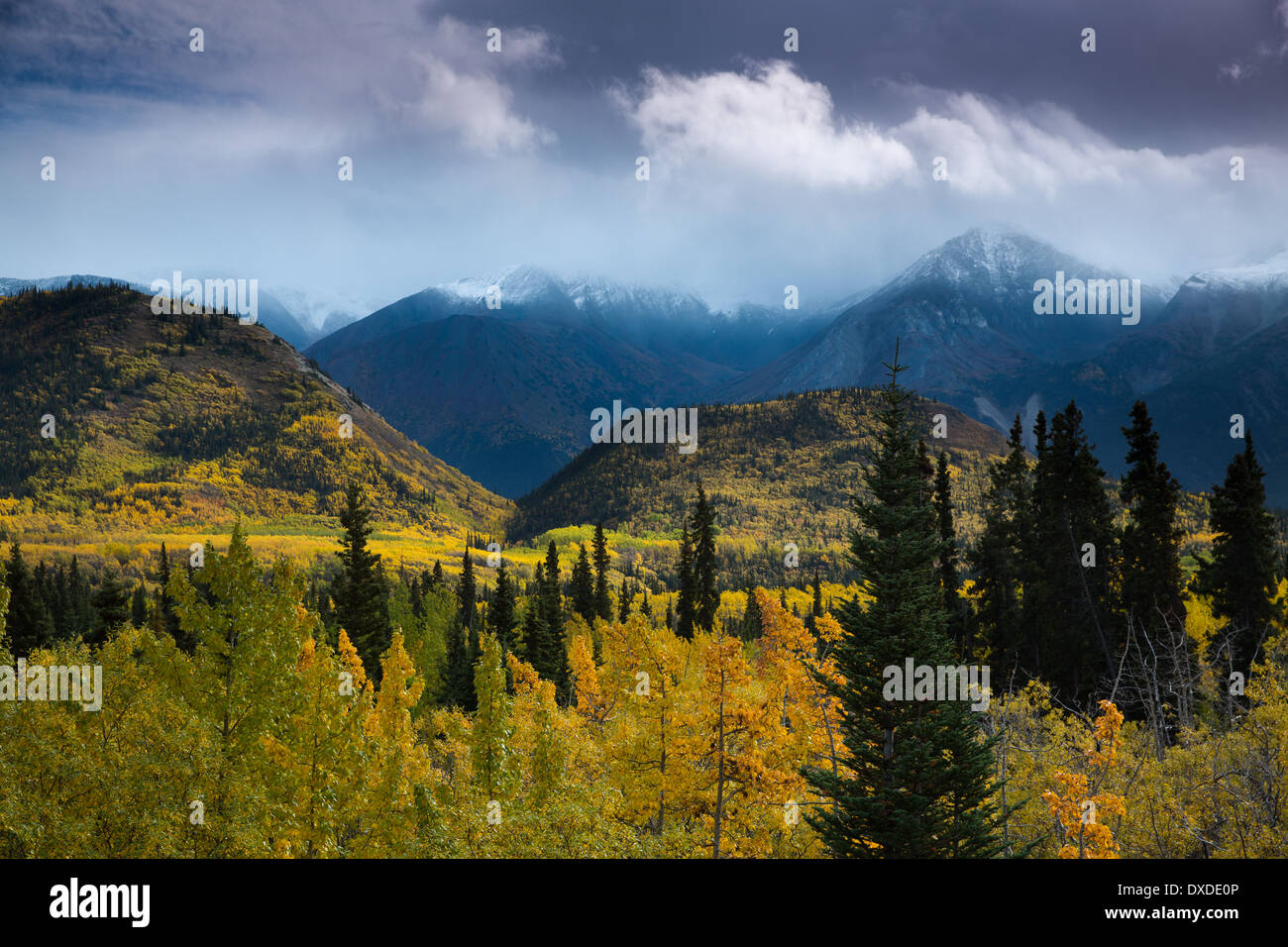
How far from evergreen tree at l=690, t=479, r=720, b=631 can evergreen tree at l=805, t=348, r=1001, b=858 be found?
48.8 meters

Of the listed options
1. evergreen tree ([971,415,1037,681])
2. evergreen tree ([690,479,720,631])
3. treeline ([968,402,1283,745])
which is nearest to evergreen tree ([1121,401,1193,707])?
treeline ([968,402,1283,745])

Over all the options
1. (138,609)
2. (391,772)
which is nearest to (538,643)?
(391,772)

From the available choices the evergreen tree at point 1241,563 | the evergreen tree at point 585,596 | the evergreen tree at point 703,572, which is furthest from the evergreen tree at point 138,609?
the evergreen tree at point 1241,563

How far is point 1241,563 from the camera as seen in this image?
48688 millimetres

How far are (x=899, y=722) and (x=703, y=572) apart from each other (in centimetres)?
5228

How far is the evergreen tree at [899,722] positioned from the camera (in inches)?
957

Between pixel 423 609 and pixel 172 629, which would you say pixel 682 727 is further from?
pixel 423 609

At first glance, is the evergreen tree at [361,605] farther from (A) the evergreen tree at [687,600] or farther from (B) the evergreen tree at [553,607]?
(A) the evergreen tree at [687,600]

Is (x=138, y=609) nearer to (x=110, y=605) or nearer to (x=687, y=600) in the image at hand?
(x=110, y=605)

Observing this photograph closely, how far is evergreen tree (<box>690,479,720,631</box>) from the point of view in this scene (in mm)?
77812

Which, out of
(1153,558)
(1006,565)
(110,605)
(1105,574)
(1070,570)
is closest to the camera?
(1153,558)
